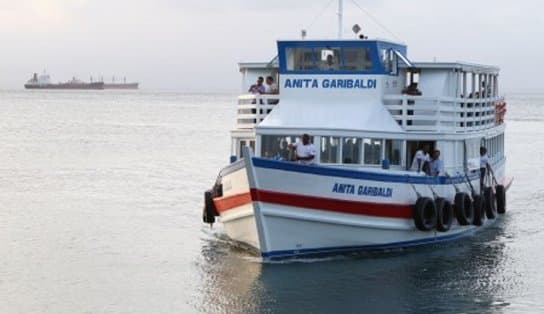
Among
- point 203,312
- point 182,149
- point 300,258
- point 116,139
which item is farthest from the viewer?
point 116,139

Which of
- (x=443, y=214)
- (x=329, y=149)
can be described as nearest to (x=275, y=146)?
(x=329, y=149)

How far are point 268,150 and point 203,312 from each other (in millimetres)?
5729

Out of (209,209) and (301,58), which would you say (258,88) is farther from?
(209,209)

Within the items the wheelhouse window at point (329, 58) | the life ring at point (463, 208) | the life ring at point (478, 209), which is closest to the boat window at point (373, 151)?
the wheelhouse window at point (329, 58)

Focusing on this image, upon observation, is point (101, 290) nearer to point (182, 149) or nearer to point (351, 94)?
point (351, 94)

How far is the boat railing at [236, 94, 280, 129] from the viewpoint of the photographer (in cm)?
2481

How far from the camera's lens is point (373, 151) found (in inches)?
929

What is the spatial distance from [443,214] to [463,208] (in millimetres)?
972

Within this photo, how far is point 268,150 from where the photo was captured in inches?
942

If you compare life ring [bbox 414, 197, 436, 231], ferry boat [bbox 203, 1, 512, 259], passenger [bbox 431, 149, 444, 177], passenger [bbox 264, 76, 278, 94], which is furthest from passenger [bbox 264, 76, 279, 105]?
life ring [bbox 414, 197, 436, 231]

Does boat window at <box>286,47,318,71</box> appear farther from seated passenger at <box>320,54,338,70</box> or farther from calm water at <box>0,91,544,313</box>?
calm water at <box>0,91,544,313</box>

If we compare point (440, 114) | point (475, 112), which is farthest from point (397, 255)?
point (475, 112)

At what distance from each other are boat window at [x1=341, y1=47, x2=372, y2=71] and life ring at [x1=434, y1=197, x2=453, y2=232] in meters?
3.47

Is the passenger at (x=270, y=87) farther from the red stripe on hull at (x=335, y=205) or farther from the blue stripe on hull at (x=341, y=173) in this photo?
the red stripe on hull at (x=335, y=205)
